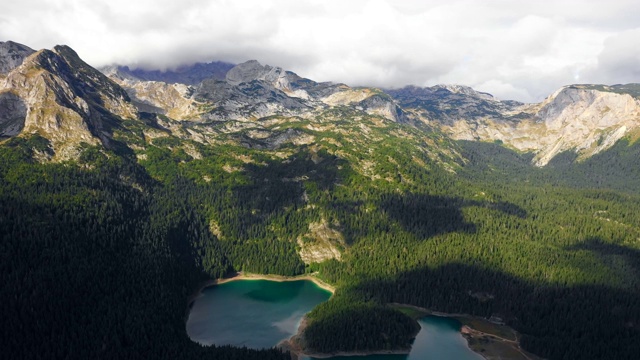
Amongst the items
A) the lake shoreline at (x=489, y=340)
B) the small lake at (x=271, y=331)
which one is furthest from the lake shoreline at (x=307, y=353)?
the lake shoreline at (x=489, y=340)

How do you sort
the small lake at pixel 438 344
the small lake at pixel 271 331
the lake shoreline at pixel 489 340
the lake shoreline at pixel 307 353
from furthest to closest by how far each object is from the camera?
the small lake at pixel 271 331 → the lake shoreline at pixel 489 340 → the small lake at pixel 438 344 → the lake shoreline at pixel 307 353

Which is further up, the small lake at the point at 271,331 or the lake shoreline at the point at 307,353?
the small lake at the point at 271,331

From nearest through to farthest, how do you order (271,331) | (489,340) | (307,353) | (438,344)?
(307,353)
(438,344)
(489,340)
(271,331)

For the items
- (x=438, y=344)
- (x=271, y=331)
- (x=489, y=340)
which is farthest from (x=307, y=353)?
(x=489, y=340)

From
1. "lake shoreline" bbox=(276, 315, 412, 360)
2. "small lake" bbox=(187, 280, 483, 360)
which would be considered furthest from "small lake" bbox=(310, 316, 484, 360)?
"lake shoreline" bbox=(276, 315, 412, 360)

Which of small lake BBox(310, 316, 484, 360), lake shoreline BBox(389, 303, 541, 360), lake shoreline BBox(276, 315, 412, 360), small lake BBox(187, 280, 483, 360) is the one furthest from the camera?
small lake BBox(187, 280, 483, 360)

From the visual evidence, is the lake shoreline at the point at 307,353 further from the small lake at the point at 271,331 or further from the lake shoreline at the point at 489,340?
the lake shoreline at the point at 489,340

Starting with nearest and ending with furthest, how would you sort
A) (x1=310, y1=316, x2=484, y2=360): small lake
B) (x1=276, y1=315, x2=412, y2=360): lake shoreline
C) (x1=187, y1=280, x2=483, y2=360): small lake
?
1. (x1=276, y1=315, x2=412, y2=360): lake shoreline
2. (x1=310, y1=316, x2=484, y2=360): small lake
3. (x1=187, y1=280, x2=483, y2=360): small lake

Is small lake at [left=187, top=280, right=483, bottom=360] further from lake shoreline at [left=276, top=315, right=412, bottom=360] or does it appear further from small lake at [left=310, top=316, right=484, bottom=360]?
lake shoreline at [left=276, top=315, right=412, bottom=360]

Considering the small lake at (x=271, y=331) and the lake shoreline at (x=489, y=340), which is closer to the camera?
the lake shoreline at (x=489, y=340)

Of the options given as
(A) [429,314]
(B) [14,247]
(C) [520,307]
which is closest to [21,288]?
(B) [14,247]

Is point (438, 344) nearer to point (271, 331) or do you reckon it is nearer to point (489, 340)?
point (489, 340)

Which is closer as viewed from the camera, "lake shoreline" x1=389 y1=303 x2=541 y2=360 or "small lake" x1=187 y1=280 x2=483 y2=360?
"lake shoreline" x1=389 y1=303 x2=541 y2=360
